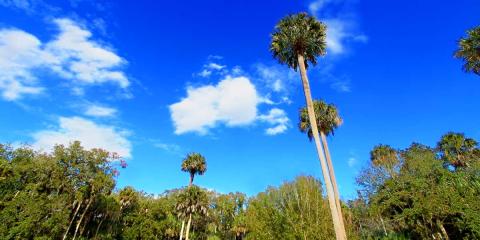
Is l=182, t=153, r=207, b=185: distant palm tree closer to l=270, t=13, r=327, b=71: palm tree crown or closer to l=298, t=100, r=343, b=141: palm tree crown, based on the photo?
l=298, t=100, r=343, b=141: palm tree crown

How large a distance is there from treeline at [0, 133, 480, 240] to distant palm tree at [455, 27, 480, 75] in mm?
8982

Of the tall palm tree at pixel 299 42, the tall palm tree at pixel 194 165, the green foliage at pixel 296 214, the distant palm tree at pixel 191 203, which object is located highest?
the tall palm tree at pixel 194 165

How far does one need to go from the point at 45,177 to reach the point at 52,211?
14.4 ft

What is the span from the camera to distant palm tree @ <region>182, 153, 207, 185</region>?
49.7 metres

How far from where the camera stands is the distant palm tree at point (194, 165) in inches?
1955

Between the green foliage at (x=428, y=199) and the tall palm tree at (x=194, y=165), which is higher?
the tall palm tree at (x=194, y=165)

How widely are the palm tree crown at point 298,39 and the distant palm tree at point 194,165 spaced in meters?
32.0

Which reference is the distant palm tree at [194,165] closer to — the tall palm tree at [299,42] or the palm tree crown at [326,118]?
the palm tree crown at [326,118]

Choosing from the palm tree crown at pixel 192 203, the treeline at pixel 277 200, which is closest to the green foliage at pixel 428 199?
the treeline at pixel 277 200

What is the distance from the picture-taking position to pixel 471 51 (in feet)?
73.3

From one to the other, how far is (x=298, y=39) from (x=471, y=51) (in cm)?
1347

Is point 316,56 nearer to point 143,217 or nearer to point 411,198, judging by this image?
point 411,198

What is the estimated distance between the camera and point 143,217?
50938 mm

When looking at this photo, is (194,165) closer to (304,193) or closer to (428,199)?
(304,193)
